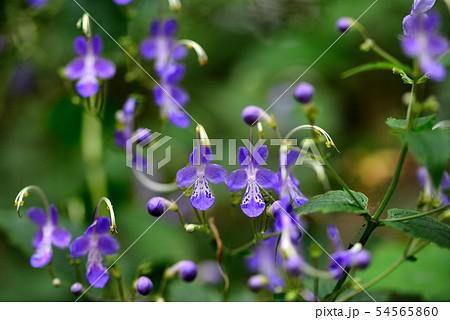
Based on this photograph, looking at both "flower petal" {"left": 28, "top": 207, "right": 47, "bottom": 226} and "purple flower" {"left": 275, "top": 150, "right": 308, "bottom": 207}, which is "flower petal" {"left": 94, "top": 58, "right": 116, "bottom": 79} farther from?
"purple flower" {"left": 275, "top": 150, "right": 308, "bottom": 207}

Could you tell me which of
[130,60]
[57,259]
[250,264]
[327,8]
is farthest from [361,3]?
[57,259]

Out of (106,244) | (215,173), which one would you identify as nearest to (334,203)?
(215,173)

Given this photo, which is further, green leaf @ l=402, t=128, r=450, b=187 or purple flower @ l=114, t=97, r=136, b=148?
purple flower @ l=114, t=97, r=136, b=148

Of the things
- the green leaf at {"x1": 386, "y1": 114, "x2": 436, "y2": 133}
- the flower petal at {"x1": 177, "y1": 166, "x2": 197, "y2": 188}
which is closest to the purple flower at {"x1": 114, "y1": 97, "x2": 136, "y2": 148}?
the flower petal at {"x1": 177, "y1": 166, "x2": 197, "y2": 188}

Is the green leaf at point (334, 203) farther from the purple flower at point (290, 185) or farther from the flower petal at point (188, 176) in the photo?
the flower petal at point (188, 176)

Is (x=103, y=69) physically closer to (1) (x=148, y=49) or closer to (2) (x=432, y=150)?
(1) (x=148, y=49)

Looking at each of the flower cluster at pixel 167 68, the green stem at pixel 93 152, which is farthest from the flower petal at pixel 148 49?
the green stem at pixel 93 152
